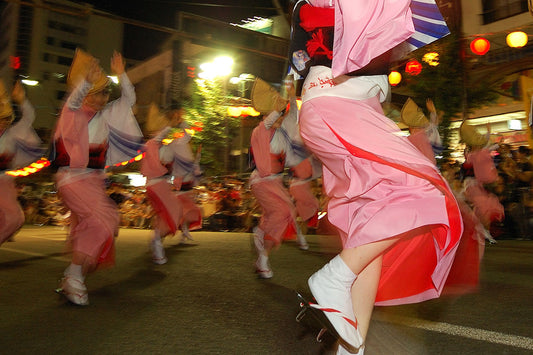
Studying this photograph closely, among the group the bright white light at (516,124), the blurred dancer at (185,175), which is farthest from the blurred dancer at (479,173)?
the bright white light at (516,124)

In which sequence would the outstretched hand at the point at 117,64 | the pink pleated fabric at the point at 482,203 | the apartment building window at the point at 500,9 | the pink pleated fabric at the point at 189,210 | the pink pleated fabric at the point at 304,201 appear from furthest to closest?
1. the apartment building window at the point at 500,9
2. the pink pleated fabric at the point at 189,210
3. the pink pleated fabric at the point at 482,203
4. the pink pleated fabric at the point at 304,201
5. the outstretched hand at the point at 117,64

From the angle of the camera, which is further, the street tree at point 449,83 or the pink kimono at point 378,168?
the street tree at point 449,83

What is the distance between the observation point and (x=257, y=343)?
251cm

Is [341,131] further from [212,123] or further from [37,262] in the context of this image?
[212,123]

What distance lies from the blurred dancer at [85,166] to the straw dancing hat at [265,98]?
1.16 m

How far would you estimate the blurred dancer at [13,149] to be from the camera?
5160 mm

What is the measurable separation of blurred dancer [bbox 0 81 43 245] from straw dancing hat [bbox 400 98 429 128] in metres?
4.14

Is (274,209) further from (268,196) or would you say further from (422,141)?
(422,141)

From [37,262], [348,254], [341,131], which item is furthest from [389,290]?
[37,262]

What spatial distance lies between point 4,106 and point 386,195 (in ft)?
15.2

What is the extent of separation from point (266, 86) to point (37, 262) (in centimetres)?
347

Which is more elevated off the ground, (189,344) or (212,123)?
(212,123)

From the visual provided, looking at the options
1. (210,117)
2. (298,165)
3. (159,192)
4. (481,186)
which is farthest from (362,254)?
(210,117)

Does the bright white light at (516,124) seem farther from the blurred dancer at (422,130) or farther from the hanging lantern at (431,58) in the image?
the blurred dancer at (422,130)
